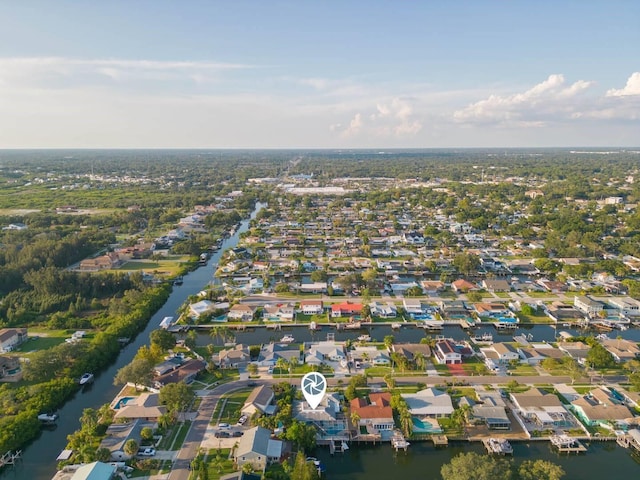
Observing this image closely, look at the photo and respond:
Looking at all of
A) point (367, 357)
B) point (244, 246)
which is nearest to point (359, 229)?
point (244, 246)

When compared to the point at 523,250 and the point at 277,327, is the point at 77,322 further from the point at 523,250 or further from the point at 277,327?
the point at 523,250

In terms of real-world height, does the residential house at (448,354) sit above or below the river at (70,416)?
above

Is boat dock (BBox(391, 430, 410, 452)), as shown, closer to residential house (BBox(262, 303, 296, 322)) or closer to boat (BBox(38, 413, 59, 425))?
residential house (BBox(262, 303, 296, 322))

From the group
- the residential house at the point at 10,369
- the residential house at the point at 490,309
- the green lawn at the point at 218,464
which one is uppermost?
the residential house at the point at 10,369

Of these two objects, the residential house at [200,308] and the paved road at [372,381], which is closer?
the paved road at [372,381]

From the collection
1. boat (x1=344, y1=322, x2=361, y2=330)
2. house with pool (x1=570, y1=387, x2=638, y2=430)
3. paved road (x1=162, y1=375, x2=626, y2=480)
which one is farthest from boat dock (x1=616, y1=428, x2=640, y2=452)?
boat (x1=344, y1=322, x2=361, y2=330)

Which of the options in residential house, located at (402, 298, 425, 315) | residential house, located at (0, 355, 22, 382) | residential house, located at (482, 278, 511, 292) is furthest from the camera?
residential house, located at (482, 278, 511, 292)

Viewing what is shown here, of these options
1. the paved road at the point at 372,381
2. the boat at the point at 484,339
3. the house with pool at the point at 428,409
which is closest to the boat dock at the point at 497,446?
the house with pool at the point at 428,409

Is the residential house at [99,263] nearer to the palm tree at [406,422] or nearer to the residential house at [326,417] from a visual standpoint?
the residential house at [326,417]
